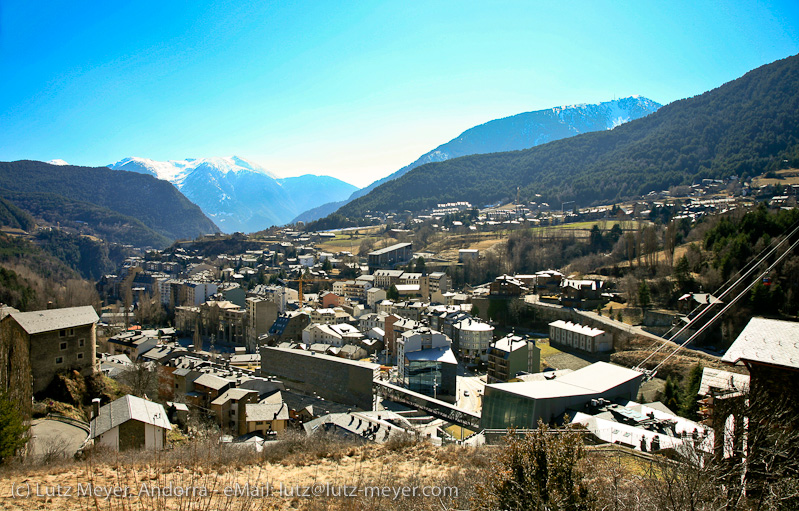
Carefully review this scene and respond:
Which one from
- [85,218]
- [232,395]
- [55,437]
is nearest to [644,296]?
[232,395]

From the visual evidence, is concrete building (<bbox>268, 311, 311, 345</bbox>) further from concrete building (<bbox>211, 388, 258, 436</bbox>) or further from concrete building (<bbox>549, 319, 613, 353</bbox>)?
concrete building (<bbox>549, 319, 613, 353</bbox>)

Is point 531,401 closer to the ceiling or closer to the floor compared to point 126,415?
closer to the floor

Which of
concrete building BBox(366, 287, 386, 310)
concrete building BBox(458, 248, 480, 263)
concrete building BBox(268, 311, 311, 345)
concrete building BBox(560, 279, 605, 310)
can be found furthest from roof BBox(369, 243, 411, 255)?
concrete building BBox(560, 279, 605, 310)

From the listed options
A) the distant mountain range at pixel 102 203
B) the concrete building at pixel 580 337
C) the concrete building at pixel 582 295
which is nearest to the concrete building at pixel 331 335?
the concrete building at pixel 580 337

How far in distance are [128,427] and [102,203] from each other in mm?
149686

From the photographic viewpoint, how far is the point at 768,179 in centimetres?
→ 5594

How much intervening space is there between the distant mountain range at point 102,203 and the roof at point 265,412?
293 feet

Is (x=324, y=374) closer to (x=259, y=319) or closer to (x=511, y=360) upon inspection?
(x=511, y=360)

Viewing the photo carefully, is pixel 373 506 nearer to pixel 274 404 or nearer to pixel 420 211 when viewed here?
pixel 274 404

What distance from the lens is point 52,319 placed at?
1450 cm

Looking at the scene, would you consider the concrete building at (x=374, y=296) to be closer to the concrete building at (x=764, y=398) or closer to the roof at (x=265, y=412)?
the roof at (x=265, y=412)

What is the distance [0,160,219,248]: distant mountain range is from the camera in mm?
103438

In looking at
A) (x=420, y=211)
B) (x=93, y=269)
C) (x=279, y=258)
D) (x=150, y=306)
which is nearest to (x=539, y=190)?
(x=420, y=211)

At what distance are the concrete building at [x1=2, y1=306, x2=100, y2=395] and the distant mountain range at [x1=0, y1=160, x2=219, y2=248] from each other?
3394 inches
